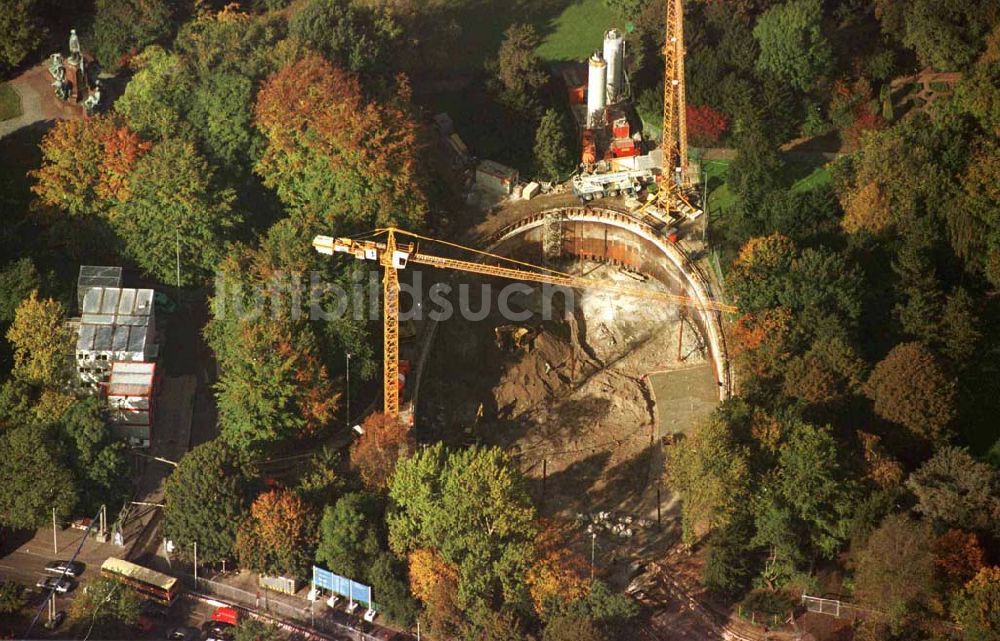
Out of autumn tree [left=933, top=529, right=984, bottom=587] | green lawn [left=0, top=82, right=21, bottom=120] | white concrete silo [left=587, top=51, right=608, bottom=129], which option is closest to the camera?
autumn tree [left=933, top=529, right=984, bottom=587]

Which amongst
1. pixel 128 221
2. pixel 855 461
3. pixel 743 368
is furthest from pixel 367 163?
pixel 855 461

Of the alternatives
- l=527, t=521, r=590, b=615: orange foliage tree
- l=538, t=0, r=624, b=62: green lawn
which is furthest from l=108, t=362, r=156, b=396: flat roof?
l=538, t=0, r=624, b=62: green lawn

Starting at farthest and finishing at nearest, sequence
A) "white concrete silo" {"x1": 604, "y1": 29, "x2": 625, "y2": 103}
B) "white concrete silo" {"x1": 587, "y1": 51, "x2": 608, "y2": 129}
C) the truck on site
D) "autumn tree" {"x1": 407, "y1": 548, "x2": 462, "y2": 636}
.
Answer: "white concrete silo" {"x1": 604, "y1": 29, "x2": 625, "y2": 103}
"white concrete silo" {"x1": 587, "y1": 51, "x2": 608, "y2": 129}
the truck on site
"autumn tree" {"x1": 407, "y1": 548, "x2": 462, "y2": 636}

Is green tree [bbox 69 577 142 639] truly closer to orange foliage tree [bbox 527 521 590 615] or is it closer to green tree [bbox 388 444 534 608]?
green tree [bbox 388 444 534 608]

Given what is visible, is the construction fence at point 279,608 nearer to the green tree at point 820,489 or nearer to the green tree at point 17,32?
the green tree at point 820,489

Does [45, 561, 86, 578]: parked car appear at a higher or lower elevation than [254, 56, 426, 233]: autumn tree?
lower

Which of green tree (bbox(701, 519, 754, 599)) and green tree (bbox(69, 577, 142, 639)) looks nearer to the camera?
green tree (bbox(69, 577, 142, 639))

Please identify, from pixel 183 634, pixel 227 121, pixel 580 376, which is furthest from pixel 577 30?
pixel 183 634
